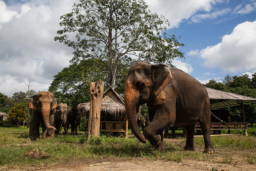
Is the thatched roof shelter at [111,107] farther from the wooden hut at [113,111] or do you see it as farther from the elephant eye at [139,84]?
the elephant eye at [139,84]

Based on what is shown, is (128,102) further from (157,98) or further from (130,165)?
(130,165)

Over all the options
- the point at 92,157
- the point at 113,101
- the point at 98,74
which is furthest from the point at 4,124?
the point at 92,157

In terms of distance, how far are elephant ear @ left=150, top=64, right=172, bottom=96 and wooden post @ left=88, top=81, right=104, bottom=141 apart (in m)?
3.40

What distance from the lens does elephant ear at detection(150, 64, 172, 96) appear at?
5008 mm

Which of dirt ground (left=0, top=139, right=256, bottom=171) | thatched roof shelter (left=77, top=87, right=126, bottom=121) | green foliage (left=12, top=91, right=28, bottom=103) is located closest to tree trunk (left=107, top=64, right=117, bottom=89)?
thatched roof shelter (left=77, top=87, right=126, bottom=121)

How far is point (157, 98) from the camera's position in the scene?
5.07 meters

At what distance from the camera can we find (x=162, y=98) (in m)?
5.08

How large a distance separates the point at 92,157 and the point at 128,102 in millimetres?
1522

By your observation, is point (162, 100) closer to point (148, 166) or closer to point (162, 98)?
point (162, 98)

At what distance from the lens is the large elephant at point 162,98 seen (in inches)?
187

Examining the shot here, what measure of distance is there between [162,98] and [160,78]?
0.49m

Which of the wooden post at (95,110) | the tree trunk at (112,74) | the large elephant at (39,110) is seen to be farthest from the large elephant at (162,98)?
the tree trunk at (112,74)

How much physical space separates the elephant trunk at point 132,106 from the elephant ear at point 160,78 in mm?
514

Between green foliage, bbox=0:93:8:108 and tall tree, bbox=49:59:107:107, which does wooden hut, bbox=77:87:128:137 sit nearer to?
tall tree, bbox=49:59:107:107
